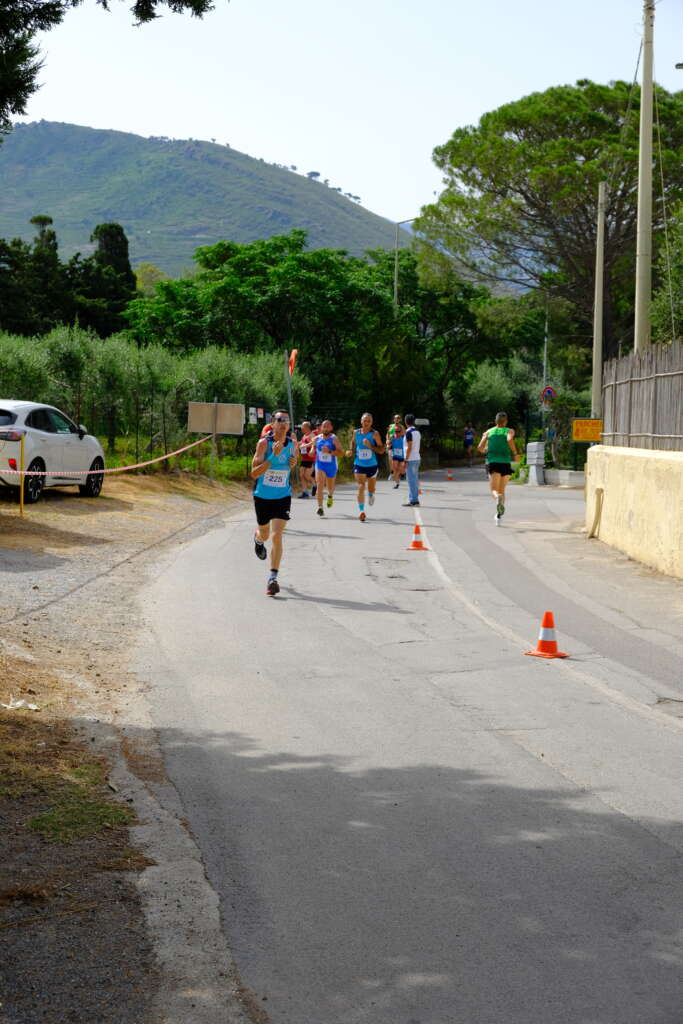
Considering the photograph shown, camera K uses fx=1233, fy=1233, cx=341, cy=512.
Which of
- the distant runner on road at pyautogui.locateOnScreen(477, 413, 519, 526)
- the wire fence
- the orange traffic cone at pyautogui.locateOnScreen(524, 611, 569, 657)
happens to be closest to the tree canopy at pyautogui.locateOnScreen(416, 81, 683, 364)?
the distant runner on road at pyautogui.locateOnScreen(477, 413, 519, 526)

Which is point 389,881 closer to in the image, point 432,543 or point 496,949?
point 496,949

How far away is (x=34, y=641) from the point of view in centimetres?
985

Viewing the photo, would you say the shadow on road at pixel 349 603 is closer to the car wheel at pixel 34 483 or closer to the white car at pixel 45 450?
the white car at pixel 45 450

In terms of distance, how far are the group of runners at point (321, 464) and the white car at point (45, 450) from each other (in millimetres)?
3993

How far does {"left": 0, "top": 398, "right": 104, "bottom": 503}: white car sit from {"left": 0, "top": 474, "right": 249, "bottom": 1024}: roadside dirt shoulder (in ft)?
22.4

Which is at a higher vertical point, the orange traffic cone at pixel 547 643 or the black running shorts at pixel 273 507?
the black running shorts at pixel 273 507

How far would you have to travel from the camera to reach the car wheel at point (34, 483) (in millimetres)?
20734

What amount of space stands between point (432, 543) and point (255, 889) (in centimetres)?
1447

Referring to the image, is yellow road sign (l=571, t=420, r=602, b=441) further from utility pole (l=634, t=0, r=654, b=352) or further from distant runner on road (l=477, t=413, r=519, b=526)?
utility pole (l=634, t=0, r=654, b=352)

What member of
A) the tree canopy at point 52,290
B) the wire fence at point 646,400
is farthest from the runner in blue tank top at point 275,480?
the tree canopy at point 52,290

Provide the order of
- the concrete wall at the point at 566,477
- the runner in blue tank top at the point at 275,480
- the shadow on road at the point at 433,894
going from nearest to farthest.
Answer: the shadow on road at the point at 433,894
the runner in blue tank top at the point at 275,480
the concrete wall at the point at 566,477

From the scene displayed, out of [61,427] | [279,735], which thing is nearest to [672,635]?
[279,735]

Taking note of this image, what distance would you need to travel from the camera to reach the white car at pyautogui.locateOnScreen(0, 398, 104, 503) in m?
20.2

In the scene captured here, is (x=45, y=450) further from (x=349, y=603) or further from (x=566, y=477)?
(x=566, y=477)
